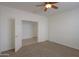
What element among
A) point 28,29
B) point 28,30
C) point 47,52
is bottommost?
point 47,52

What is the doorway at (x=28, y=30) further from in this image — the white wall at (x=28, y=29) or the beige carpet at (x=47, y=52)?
the beige carpet at (x=47, y=52)

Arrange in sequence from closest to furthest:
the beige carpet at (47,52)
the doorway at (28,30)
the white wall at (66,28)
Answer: the beige carpet at (47,52), the white wall at (66,28), the doorway at (28,30)

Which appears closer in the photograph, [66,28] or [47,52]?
[47,52]

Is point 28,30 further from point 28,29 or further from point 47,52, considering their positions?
point 47,52

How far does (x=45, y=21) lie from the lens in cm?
595

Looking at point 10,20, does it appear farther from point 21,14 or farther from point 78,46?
point 78,46

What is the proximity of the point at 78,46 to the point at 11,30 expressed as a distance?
11.0 ft

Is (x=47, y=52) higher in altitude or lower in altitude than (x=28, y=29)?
lower

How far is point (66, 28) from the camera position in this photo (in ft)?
14.4

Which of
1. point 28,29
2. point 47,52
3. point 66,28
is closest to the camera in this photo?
point 47,52

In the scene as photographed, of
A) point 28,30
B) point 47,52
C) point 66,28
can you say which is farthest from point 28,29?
point 47,52

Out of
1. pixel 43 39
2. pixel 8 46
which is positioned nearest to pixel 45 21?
pixel 43 39

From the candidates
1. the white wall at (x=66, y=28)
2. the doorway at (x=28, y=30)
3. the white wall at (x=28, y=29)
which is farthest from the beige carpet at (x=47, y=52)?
the white wall at (x=28, y=29)

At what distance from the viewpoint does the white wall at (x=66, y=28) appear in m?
3.84
